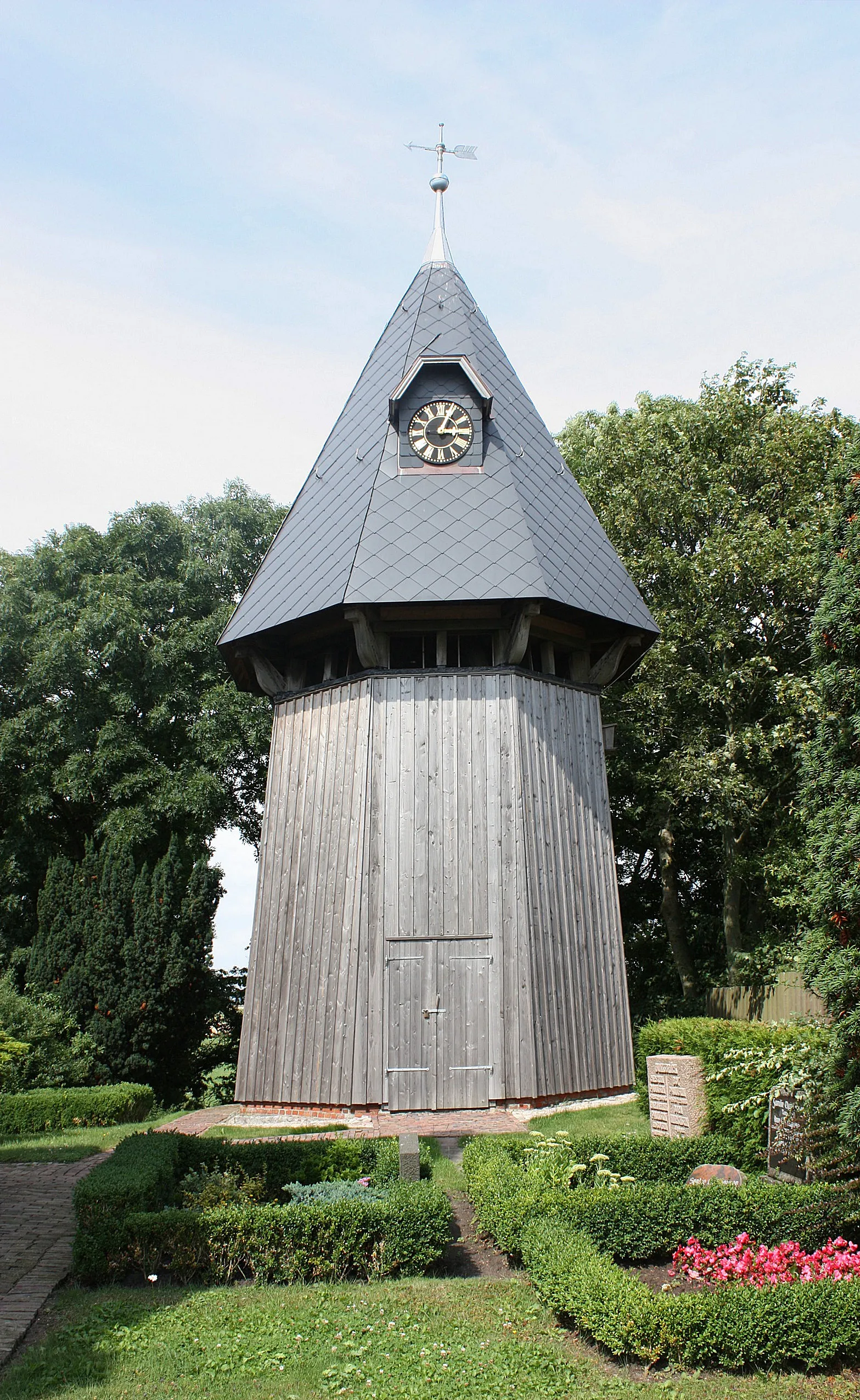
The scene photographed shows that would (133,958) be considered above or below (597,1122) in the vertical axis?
above

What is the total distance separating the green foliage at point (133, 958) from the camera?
55.0 feet

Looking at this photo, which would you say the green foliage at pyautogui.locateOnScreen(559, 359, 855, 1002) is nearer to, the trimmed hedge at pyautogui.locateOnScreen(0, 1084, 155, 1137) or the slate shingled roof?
the slate shingled roof

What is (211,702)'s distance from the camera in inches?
839

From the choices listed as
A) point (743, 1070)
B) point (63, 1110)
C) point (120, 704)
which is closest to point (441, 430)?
point (120, 704)

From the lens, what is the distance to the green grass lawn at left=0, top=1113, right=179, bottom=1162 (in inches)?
440

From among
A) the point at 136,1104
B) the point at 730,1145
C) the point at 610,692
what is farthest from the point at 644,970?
the point at 730,1145

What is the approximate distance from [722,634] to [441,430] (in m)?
6.95

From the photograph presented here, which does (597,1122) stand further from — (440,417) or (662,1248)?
(440,417)

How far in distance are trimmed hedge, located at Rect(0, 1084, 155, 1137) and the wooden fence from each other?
8.93m

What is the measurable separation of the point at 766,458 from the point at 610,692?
5.47 m

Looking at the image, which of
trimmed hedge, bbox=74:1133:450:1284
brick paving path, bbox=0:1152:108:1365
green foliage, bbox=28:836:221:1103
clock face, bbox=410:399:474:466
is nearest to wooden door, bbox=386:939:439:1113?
brick paving path, bbox=0:1152:108:1365

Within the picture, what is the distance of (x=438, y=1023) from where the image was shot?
41.3ft

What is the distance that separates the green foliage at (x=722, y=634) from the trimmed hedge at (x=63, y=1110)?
1061 cm

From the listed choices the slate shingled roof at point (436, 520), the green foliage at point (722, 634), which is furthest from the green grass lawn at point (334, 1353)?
the green foliage at point (722, 634)
